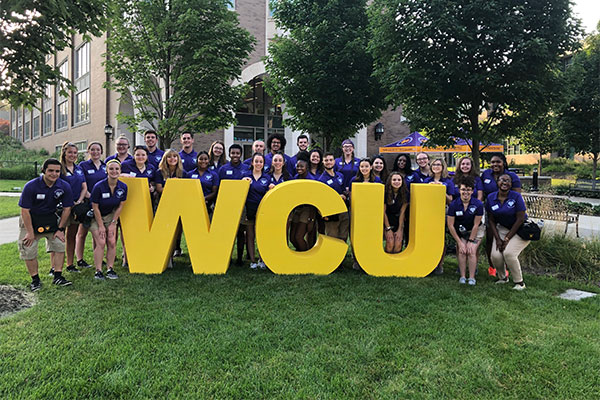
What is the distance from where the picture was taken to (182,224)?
5.55 m

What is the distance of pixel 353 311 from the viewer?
421 cm

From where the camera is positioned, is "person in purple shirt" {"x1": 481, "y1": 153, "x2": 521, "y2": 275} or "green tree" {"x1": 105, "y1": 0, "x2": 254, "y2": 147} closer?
"person in purple shirt" {"x1": 481, "y1": 153, "x2": 521, "y2": 275}

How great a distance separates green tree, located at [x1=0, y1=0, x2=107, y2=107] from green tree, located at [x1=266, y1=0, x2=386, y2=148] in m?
6.20

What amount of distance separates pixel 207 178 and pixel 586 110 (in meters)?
18.5

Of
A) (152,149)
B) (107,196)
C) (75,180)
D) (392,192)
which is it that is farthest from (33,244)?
(392,192)

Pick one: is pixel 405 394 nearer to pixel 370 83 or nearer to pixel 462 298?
pixel 462 298

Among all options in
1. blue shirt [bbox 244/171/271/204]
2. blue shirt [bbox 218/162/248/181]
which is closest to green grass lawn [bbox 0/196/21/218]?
blue shirt [bbox 218/162/248/181]

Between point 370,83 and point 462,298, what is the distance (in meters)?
7.35

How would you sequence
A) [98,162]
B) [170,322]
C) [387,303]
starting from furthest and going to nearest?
[98,162] < [387,303] < [170,322]

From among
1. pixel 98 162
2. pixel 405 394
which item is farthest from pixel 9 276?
pixel 405 394

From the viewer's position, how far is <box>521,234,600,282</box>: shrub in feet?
19.4

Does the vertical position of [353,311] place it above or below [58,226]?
below

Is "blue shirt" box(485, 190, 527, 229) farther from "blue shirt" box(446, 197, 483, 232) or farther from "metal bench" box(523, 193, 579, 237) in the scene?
"metal bench" box(523, 193, 579, 237)

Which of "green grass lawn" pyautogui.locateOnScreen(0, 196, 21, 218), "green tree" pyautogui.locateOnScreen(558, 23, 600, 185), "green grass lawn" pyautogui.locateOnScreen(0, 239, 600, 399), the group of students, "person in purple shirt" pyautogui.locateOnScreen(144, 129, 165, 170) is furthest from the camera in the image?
"green tree" pyautogui.locateOnScreen(558, 23, 600, 185)
